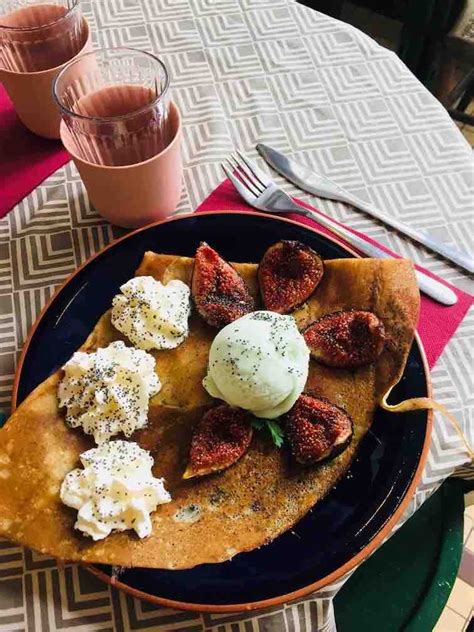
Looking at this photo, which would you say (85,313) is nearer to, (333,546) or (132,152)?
(132,152)

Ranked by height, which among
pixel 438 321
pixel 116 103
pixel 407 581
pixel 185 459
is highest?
pixel 116 103

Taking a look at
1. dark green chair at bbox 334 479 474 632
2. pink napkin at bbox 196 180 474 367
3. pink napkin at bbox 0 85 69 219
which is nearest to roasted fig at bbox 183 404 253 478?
pink napkin at bbox 196 180 474 367

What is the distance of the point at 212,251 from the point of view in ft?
4.06

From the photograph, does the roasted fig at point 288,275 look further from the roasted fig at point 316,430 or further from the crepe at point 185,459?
the roasted fig at point 316,430

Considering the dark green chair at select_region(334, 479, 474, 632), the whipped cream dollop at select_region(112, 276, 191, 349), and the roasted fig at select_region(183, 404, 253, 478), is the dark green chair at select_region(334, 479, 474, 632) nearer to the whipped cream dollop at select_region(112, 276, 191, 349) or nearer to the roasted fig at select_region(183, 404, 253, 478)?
the roasted fig at select_region(183, 404, 253, 478)

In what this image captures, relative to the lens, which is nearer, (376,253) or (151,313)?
(151,313)

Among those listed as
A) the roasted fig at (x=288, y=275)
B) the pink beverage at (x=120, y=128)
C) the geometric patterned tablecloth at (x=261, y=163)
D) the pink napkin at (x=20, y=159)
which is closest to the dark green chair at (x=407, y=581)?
the geometric patterned tablecloth at (x=261, y=163)

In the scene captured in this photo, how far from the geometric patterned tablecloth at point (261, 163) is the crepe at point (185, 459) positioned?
10 cm

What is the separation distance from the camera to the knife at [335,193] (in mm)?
1354

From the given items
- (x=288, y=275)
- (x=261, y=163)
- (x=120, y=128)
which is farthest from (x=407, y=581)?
(x=120, y=128)

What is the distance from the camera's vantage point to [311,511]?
3.36 feet

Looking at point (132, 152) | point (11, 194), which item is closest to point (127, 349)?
point (132, 152)

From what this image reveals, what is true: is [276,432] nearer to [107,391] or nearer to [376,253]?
[107,391]

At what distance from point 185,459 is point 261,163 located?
77 centimetres
